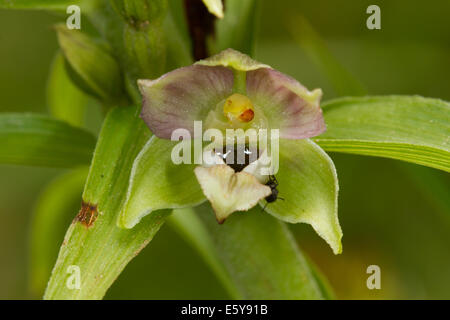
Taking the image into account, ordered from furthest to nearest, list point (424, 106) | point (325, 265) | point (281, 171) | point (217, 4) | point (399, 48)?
point (399, 48), point (325, 265), point (424, 106), point (281, 171), point (217, 4)

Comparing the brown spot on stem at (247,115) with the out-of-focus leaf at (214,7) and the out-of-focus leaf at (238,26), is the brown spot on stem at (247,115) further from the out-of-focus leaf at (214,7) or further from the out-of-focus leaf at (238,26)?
the out-of-focus leaf at (238,26)

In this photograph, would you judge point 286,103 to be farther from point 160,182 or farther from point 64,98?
point 64,98

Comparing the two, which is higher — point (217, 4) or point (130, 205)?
point (217, 4)

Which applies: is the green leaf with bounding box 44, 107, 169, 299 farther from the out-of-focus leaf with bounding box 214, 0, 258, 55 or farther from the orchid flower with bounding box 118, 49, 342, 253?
the out-of-focus leaf with bounding box 214, 0, 258, 55

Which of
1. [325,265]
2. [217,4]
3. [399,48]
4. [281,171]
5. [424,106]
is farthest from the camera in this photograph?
[399,48]

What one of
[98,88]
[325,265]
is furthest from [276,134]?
[325,265]

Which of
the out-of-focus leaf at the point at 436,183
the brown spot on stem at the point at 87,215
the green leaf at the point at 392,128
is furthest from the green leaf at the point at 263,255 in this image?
the out-of-focus leaf at the point at 436,183

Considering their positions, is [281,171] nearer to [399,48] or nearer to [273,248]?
[273,248]

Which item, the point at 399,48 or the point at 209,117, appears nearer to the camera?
the point at 209,117

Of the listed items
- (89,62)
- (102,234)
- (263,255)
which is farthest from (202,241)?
(102,234)
